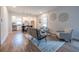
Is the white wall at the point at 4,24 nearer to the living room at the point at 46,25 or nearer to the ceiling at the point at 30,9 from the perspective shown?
the living room at the point at 46,25

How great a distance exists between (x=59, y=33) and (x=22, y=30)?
91cm

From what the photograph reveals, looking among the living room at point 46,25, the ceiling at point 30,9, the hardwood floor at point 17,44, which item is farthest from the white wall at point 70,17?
the hardwood floor at point 17,44

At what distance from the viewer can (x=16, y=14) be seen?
2.78 metres

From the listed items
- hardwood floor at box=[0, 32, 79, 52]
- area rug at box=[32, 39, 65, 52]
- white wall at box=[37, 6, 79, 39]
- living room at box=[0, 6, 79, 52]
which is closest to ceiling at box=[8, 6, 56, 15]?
living room at box=[0, 6, 79, 52]

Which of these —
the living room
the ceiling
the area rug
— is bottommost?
the area rug

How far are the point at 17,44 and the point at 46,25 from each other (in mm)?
811

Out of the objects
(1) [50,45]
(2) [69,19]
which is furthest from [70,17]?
(1) [50,45]

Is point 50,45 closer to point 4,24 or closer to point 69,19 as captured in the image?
point 69,19

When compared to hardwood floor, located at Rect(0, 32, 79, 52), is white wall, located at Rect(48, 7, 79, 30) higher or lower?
higher

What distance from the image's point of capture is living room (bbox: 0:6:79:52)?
8.81 feet

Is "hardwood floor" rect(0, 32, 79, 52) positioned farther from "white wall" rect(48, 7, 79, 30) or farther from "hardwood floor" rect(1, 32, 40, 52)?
"white wall" rect(48, 7, 79, 30)

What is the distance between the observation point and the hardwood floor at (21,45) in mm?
2656

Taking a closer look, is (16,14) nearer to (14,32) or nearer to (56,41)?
(14,32)
